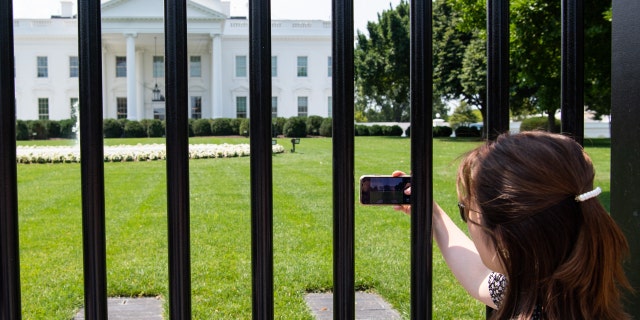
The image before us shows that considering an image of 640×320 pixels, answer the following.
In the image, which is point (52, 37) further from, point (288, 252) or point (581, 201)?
point (581, 201)

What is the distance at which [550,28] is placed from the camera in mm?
11742

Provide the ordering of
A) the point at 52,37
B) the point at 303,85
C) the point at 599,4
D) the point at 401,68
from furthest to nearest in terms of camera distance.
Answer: the point at 303,85
the point at 52,37
the point at 401,68
the point at 599,4

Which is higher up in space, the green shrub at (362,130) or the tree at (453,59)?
the tree at (453,59)

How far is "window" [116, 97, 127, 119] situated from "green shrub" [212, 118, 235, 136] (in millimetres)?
15005

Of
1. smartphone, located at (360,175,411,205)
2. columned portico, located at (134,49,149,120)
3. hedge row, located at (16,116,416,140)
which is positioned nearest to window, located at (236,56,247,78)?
columned portico, located at (134,49,149,120)

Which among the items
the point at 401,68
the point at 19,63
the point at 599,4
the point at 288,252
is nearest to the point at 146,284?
the point at 288,252

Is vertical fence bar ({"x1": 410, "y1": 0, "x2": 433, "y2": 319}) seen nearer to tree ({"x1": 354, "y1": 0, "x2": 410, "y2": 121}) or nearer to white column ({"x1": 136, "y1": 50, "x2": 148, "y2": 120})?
tree ({"x1": 354, "y1": 0, "x2": 410, "y2": 121})

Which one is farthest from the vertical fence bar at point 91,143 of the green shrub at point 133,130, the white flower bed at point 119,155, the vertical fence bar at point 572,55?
the green shrub at point 133,130

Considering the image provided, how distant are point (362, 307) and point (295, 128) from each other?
131ft

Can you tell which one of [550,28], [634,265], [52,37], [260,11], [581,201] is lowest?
[634,265]

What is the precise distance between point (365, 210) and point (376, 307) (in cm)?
471

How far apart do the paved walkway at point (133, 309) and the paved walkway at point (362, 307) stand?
1178 millimetres

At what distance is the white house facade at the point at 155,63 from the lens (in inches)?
2132

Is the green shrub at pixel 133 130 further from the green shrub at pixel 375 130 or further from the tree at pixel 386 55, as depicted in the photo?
the green shrub at pixel 375 130
